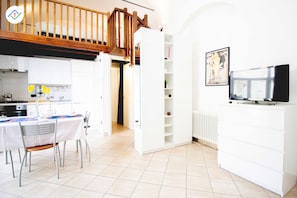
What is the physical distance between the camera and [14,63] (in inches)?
171

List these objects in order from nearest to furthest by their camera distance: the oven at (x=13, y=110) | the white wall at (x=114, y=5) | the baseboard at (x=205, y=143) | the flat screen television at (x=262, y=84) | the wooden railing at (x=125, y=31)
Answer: the flat screen television at (x=262, y=84)
the baseboard at (x=205, y=143)
the wooden railing at (x=125, y=31)
the oven at (x=13, y=110)
the white wall at (x=114, y=5)

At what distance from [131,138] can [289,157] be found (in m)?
3.17

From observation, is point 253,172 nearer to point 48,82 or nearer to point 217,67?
point 217,67

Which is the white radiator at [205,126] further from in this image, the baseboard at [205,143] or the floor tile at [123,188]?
the floor tile at [123,188]

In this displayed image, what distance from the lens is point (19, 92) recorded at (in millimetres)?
4820

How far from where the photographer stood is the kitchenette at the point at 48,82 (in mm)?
4434

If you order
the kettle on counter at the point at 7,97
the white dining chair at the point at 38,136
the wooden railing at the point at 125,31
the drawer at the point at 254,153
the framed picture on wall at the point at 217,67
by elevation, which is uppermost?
the wooden railing at the point at 125,31

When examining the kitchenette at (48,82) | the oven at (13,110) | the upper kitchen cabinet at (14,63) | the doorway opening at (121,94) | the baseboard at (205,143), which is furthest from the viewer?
the doorway opening at (121,94)

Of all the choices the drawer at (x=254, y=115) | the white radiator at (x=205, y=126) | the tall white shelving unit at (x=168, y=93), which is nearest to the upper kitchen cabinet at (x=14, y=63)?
the tall white shelving unit at (x=168, y=93)

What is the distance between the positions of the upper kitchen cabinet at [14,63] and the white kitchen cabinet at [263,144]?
18.3ft

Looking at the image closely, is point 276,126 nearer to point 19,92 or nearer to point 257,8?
point 257,8

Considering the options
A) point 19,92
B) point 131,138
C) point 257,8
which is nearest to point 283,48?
point 257,8

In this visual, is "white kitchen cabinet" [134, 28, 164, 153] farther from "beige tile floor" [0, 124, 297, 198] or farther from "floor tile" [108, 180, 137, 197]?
"floor tile" [108, 180, 137, 197]

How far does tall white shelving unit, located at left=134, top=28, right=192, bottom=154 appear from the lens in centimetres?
294
